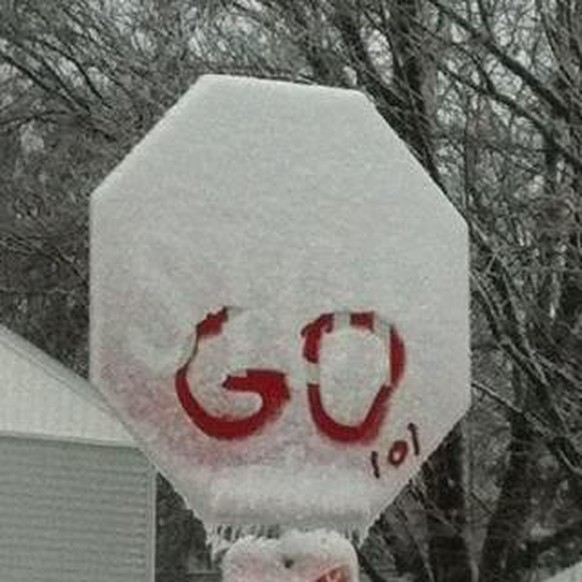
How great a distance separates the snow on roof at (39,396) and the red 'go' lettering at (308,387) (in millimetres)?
8368

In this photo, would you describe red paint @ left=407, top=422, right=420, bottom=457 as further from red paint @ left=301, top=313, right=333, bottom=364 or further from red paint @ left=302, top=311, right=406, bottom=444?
red paint @ left=301, top=313, right=333, bottom=364

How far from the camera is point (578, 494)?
29.4 feet

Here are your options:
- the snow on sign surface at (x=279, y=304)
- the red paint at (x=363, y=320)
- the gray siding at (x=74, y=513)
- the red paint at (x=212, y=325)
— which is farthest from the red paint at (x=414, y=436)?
the gray siding at (x=74, y=513)

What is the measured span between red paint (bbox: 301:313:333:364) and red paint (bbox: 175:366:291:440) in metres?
0.05

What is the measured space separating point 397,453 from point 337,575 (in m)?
0.20

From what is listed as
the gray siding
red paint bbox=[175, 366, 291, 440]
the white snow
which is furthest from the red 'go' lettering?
the gray siding

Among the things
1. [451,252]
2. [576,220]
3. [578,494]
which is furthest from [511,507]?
[451,252]

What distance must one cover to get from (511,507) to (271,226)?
8751 mm

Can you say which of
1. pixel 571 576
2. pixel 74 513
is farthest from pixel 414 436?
pixel 74 513

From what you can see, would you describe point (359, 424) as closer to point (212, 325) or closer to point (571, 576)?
point (212, 325)

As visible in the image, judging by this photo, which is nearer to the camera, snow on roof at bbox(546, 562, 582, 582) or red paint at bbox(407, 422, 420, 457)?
red paint at bbox(407, 422, 420, 457)

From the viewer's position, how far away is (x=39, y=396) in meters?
10.4

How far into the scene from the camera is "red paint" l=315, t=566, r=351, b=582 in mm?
2010

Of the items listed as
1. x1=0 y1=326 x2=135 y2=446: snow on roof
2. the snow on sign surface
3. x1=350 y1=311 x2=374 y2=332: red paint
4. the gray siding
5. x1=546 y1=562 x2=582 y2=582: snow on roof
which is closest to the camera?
the snow on sign surface
